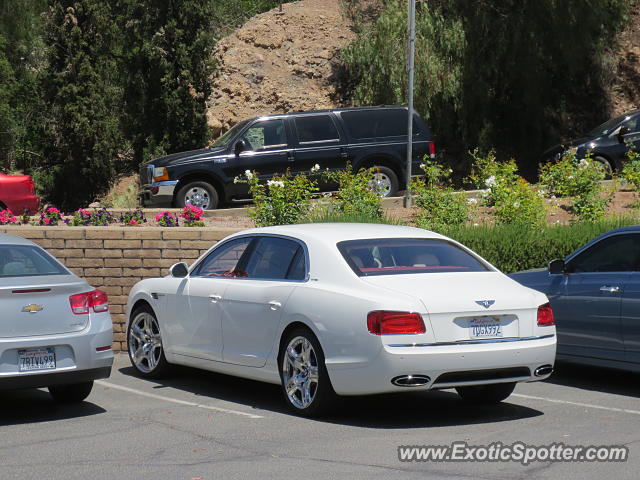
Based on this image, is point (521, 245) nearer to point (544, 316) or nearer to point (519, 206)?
point (519, 206)

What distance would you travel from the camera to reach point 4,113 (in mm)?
31094

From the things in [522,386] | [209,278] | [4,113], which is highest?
[4,113]

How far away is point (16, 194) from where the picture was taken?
68.4 ft

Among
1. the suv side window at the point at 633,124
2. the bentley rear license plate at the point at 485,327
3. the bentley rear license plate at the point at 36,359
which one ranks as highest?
the suv side window at the point at 633,124

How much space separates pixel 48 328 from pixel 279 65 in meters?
25.5

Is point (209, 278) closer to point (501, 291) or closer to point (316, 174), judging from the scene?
point (501, 291)

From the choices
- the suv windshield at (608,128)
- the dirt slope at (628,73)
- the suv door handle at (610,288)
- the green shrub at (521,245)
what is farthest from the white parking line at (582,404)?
the dirt slope at (628,73)

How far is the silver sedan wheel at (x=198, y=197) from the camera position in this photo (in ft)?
66.5

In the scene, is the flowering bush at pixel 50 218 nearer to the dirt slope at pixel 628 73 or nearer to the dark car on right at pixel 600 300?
the dark car on right at pixel 600 300

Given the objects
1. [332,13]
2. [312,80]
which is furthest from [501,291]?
[332,13]

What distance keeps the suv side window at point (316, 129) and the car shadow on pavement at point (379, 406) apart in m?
10.7

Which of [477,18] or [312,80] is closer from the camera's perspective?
[477,18]

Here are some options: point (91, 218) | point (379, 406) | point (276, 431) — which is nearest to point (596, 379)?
point (379, 406)

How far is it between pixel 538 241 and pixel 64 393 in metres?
6.51
